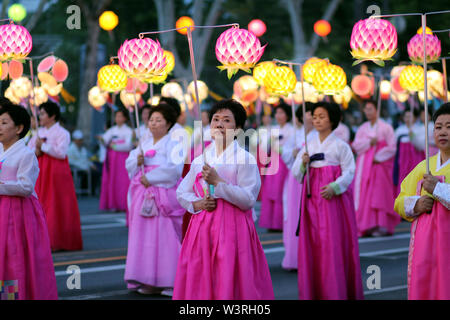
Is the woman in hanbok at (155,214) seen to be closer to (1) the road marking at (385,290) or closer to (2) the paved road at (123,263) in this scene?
(2) the paved road at (123,263)

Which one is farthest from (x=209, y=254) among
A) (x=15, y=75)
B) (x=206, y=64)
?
(x=206, y=64)

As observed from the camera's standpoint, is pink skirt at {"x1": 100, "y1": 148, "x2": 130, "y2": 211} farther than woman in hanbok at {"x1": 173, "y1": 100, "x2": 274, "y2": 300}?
Yes

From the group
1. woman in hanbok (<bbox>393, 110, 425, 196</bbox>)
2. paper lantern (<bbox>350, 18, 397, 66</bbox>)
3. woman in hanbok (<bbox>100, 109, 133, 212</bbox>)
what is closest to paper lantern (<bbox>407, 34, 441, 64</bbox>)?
paper lantern (<bbox>350, 18, 397, 66</bbox>)

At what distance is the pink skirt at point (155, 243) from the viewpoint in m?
6.35

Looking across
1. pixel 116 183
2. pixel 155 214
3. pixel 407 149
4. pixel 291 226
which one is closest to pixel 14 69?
pixel 155 214

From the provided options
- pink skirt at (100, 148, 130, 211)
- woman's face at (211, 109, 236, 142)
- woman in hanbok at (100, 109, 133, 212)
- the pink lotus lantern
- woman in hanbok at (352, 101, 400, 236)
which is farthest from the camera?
pink skirt at (100, 148, 130, 211)

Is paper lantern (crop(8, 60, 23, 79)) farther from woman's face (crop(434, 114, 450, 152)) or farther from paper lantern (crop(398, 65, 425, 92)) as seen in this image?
woman's face (crop(434, 114, 450, 152))

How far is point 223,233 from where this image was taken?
14.4 feet

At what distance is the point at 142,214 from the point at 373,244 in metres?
3.97

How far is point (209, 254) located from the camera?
4391 mm

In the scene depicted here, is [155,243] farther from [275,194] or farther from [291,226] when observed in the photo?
[275,194]

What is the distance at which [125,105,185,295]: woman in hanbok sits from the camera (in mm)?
6367

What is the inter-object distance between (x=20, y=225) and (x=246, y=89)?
7.10 m

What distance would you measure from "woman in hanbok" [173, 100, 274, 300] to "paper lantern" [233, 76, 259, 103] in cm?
684
